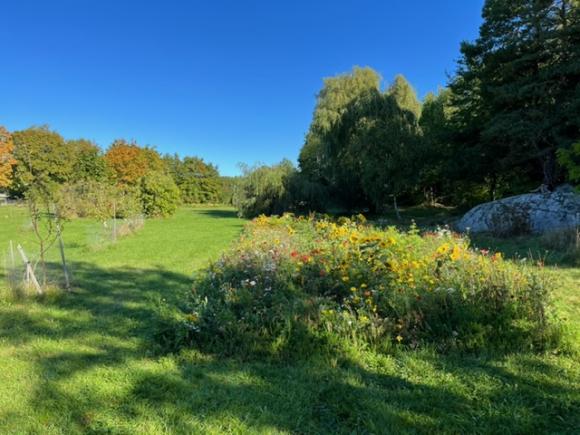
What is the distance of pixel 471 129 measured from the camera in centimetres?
1489

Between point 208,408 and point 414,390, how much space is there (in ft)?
4.79

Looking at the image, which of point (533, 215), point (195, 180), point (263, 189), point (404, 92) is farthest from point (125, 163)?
point (533, 215)

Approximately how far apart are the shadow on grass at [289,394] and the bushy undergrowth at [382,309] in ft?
0.78

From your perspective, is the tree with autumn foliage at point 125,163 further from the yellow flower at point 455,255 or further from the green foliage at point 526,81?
the yellow flower at point 455,255

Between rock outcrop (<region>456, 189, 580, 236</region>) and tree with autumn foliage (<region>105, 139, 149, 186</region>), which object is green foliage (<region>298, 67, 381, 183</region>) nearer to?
rock outcrop (<region>456, 189, 580, 236</region>)

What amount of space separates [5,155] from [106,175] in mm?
→ 9428

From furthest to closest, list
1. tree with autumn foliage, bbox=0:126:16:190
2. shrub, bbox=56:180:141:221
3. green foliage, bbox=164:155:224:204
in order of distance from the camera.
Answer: green foliage, bbox=164:155:224:204 → tree with autumn foliage, bbox=0:126:16:190 → shrub, bbox=56:180:141:221

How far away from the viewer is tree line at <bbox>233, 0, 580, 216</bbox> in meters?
11.9

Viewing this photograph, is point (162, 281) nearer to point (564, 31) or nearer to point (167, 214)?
point (564, 31)

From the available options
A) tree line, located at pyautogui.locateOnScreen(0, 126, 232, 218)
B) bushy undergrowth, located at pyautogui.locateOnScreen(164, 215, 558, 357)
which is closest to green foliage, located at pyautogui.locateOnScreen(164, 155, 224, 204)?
tree line, located at pyautogui.locateOnScreen(0, 126, 232, 218)

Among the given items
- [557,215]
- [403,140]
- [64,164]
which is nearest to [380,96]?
[403,140]

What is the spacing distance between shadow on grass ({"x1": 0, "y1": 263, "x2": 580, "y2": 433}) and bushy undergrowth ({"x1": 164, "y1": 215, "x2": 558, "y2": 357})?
0.24 m

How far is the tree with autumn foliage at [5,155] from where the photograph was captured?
30.2m

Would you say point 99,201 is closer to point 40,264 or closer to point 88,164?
point 40,264
